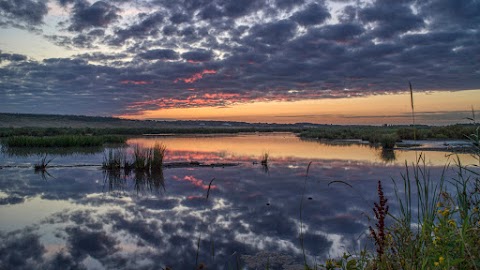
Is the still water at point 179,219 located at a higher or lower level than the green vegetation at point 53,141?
lower

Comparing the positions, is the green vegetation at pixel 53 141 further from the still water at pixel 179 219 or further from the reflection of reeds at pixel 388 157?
the reflection of reeds at pixel 388 157

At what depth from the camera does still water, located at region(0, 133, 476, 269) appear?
5305 mm

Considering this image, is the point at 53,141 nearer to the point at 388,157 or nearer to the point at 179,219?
the point at 388,157

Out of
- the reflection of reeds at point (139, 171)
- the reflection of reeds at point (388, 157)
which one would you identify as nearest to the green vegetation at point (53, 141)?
the reflection of reeds at point (139, 171)

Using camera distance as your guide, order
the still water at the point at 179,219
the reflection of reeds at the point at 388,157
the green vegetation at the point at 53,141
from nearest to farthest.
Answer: the still water at the point at 179,219, the reflection of reeds at the point at 388,157, the green vegetation at the point at 53,141

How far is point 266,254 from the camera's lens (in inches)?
212

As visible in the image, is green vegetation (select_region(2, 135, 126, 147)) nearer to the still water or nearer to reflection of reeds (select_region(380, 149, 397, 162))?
the still water

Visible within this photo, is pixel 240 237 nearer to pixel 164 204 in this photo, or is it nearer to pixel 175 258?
pixel 175 258

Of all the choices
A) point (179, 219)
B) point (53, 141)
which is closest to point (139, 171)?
point (179, 219)

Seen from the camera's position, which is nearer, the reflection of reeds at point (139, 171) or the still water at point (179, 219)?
the still water at point (179, 219)

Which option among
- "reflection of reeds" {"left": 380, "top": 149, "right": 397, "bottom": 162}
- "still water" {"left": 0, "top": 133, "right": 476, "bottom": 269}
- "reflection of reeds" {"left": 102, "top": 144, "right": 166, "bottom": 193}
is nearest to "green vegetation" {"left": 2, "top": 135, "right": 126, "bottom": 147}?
"reflection of reeds" {"left": 102, "top": 144, "right": 166, "bottom": 193}

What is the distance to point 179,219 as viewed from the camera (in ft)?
23.9

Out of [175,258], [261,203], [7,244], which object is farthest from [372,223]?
[7,244]

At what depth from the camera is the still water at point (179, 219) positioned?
5.30 m
